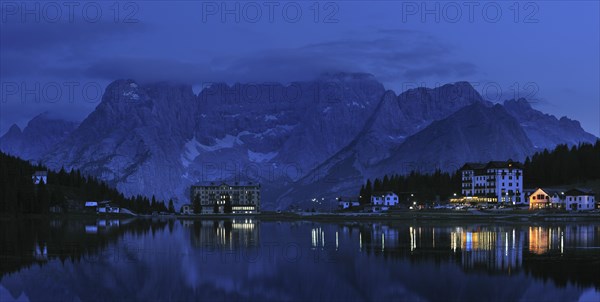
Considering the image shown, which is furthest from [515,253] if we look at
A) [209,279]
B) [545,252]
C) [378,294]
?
[209,279]

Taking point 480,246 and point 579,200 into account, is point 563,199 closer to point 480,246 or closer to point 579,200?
point 579,200

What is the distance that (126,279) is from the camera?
182 feet

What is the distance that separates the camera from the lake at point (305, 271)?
4956 centimetres

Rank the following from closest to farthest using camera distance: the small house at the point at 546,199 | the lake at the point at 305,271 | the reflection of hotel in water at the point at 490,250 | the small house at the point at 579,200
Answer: the lake at the point at 305,271, the reflection of hotel in water at the point at 490,250, the small house at the point at 579,200, the small house at the point at 546,199

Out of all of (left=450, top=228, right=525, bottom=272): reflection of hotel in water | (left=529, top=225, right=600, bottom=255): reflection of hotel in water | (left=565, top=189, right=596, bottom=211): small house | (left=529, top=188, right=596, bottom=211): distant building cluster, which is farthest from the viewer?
(left=529, top=188, right=596, bottom=211): distant building cluster

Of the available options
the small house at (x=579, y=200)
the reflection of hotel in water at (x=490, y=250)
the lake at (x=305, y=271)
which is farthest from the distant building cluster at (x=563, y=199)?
the lake at (x=305, y=271)

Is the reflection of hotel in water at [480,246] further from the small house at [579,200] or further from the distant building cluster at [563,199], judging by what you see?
the distant building cluster at [563,199]

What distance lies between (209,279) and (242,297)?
791 centimetres

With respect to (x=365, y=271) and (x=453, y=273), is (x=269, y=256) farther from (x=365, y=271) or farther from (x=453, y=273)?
(x=453, y=273)

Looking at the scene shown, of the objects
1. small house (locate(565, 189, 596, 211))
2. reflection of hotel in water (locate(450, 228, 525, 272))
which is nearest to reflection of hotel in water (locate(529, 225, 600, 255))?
reflection of hotel in water (locate(450, 228, 525, 272))

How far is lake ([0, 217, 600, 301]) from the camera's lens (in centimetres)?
4956

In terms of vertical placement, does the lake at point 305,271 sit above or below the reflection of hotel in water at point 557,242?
above

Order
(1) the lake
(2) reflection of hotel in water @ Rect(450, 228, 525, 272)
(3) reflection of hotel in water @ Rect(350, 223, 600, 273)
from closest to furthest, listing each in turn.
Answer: (1) the lake < (2) reflection of hotel in water @ Rect(450, 228, 525, 272) < (3) reflection of hotel in water @ Rect(350, 223, 600, 273)

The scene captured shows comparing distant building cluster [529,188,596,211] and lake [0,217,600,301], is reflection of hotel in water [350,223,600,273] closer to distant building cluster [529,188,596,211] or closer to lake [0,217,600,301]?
lake [0,217,600,301]
